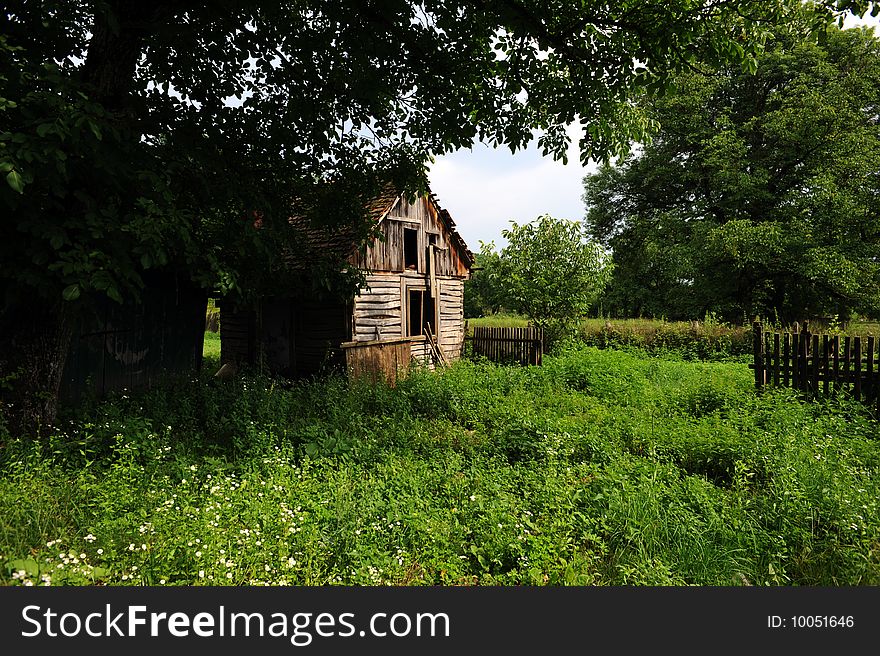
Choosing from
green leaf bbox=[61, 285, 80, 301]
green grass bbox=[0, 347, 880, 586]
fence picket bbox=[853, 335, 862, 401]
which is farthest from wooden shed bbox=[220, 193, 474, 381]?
fence picket bbox=[853, 335, 862, 401]

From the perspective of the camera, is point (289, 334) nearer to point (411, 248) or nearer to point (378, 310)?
point (378, 310)

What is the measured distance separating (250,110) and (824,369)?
36.9ft

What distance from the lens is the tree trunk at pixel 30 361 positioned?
5750mm

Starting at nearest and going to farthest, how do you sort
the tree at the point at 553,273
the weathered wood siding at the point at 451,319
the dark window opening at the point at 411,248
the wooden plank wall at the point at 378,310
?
the wooden plank wall at the point at 378,310 < the dark window opening at the point at 411,248 < the weathered wood siding at the point at 451,319 < the tree at the point at 553,273

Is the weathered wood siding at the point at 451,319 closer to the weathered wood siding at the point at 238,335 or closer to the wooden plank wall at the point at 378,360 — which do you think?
the wooden plank wall at the point at 378,360

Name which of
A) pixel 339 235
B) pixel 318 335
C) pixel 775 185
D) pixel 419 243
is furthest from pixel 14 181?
pixel 775 185

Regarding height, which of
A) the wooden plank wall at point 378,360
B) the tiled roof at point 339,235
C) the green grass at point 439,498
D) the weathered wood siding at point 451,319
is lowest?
the green grass at point 439,498

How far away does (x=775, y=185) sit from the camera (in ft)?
81.3

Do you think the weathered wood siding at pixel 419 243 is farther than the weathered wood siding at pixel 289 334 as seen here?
Yes

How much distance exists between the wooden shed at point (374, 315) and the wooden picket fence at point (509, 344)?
5.63 feet

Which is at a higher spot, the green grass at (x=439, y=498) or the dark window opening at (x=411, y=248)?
the dark window opening at (x=411, y=248)

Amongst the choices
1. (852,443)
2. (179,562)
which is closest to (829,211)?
(852,443)

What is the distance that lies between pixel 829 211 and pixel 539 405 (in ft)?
71.8

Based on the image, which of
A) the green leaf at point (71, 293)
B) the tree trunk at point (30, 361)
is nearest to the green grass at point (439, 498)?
the tree trunk at point (30, 361)
